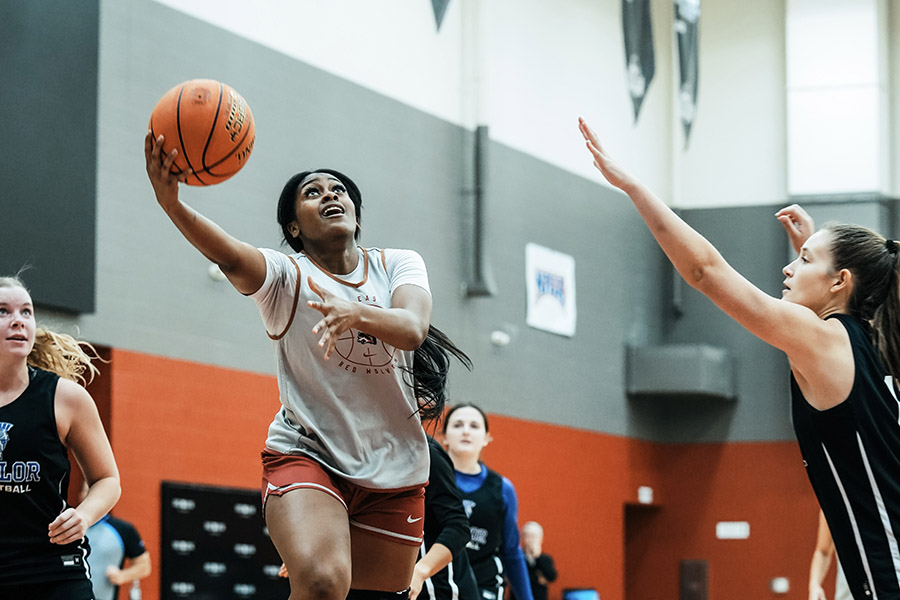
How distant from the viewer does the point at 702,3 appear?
632 inches

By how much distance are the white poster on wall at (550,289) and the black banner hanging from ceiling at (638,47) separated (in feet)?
7.85

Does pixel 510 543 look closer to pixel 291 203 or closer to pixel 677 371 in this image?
pixel 291 203

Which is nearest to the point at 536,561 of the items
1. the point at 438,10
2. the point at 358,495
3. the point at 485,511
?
the point at 438,10

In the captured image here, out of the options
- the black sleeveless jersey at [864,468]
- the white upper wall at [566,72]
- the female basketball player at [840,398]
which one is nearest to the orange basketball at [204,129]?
the female basketball player at [840,398]

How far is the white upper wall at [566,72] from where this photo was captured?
11328 millimetres

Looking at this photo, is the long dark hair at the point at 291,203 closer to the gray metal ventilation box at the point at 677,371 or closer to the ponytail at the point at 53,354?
the ponytail at the point at 53,354

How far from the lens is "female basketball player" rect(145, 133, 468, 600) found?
11.8 ft

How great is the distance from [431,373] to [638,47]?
38.4 ft

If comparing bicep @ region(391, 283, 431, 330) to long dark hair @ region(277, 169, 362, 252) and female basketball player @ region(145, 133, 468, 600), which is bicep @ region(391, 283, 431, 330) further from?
long dark hair @ region(277, 169, 362, 252)

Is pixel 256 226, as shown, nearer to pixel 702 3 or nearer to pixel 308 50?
pixel 308 50

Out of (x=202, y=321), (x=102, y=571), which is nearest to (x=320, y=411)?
(x=102, y=571)

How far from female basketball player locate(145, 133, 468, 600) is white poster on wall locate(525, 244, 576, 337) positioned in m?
9.25

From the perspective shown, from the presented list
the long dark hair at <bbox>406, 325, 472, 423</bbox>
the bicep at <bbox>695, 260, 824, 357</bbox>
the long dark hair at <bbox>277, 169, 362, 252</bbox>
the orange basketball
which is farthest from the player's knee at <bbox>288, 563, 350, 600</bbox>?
the bicep at <bbox>695, 260, 824, 357</bbox>

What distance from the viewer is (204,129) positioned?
3.72 meters
